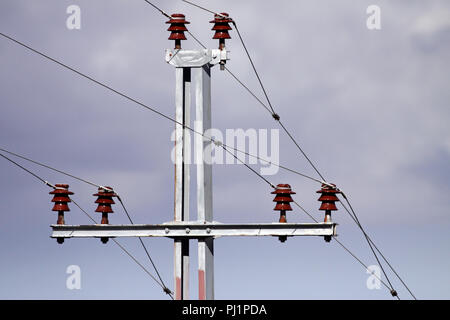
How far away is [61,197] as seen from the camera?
225 feet

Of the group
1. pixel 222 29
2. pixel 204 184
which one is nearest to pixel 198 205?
pixel 204 184

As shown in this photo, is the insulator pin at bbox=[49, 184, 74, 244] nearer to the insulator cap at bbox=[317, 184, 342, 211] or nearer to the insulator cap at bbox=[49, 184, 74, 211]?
Result: the insulator cap at bbox=[49, 184, 74, 211]

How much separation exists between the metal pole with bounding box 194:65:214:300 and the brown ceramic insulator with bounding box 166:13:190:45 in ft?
3.67

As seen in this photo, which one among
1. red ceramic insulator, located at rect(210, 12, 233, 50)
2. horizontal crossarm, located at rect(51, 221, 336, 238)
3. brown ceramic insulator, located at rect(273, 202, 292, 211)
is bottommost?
horizontal crossarm, located at rect(51, 221, 336, 238)

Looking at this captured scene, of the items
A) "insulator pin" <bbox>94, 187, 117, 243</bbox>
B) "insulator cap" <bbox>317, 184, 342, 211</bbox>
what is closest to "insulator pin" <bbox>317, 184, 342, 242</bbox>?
"insulator cap" <bbox>317, 184, 342, 211</bbox>

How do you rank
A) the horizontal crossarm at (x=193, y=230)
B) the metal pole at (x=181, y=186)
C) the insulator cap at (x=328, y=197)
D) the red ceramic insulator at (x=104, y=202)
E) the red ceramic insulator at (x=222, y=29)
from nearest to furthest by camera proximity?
the horizontal crossarm at (x=193, y=230) < the insulator cap at (x=328, y=197) < the metal pole at (x=181, y=186) < the red ceramic insulator at (x=104, y=202) < the red ceramic insulator at (x=222, y=29)

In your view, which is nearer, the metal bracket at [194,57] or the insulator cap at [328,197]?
the insulator cap at [328,197]

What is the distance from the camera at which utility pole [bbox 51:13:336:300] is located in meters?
66.9

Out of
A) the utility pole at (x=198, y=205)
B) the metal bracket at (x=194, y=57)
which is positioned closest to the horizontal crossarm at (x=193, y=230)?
the utility pole at (x=198, y=205)

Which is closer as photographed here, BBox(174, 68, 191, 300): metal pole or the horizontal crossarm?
the horizontal crossarm

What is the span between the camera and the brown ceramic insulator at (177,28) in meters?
68.7

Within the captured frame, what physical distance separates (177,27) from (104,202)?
5793 millimetres

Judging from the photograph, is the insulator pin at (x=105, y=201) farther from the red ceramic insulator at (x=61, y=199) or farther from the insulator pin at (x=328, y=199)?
the insulator pin at (x=328, y=199)
